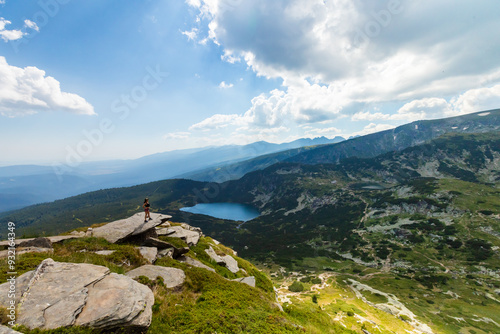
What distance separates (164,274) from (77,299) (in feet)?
21.4

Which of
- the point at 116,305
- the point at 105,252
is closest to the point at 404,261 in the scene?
the point at 105,252

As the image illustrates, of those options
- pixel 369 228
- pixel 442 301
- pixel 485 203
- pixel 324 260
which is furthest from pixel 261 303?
pixel 485 203

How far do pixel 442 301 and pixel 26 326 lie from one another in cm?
11084

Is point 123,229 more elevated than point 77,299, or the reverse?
point 77,299

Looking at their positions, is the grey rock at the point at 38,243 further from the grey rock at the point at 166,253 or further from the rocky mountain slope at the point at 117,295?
the grey rock at the point at 166,253

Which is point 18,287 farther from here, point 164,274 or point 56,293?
point 164,274

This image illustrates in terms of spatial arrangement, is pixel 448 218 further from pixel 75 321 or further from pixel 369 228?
pixel 75 321

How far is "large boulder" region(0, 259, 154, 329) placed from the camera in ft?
26.7

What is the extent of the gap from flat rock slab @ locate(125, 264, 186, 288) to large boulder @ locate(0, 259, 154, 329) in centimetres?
295

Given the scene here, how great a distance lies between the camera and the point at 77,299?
9.33 m

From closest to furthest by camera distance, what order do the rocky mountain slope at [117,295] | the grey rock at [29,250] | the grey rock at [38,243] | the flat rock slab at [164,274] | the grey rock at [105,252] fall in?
the rocky mountain slope at [117,295] → the flat rock slab at [164,274] → the grey rock at [29,250] → the grey rock at [105,252] → the grey rock at [38,243]

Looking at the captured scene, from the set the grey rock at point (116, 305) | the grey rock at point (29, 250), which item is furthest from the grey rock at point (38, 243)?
the grey rock at point (116, 305)

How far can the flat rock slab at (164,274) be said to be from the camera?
14398 mm

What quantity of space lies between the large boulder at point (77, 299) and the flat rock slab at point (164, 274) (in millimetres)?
2949
